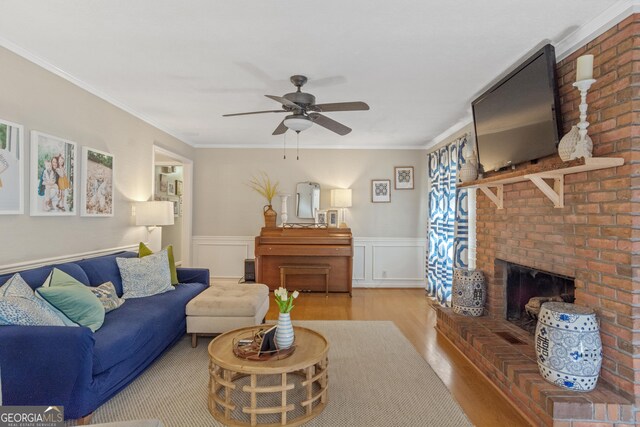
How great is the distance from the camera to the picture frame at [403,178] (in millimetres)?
5816

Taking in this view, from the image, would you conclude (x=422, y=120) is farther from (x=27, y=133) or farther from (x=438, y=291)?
(x=27, y=133)

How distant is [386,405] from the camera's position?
2.24 m

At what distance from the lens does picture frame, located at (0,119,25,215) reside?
239cm

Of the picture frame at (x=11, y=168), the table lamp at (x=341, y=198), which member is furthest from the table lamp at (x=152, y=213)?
the table lamp at (x=341, y=198)

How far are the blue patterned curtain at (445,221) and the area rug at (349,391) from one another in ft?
4.98

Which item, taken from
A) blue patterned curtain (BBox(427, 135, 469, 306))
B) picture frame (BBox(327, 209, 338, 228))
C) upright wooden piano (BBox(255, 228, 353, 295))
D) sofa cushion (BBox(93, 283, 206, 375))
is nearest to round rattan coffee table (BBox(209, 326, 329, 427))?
sofa cushion (BBox(93, 283, 206, 375))

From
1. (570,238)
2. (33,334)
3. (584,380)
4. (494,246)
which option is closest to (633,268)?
(570,238)

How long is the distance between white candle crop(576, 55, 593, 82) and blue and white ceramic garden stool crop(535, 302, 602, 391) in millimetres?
1335

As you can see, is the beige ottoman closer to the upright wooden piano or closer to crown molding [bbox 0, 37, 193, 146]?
the upright wooden piano

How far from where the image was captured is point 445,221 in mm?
4648

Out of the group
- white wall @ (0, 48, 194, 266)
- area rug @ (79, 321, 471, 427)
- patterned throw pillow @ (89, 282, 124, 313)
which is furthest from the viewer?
patterned throw pillow @ (89, 282, 124, 313)

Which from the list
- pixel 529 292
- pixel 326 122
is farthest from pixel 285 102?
pixel 529 292

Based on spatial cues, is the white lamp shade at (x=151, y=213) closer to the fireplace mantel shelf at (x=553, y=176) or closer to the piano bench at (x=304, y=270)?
the piano bench at (x=304, y=270)

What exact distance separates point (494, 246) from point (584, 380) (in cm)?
145
